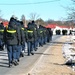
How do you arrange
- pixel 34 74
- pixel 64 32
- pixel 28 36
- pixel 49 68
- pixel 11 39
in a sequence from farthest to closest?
1. pixel 64 32
2. pixel 28 36
3. pixel 11 39
4. pixel 49 68
5. pixel 34 74

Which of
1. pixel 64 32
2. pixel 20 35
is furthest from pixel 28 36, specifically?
pixel 64 32

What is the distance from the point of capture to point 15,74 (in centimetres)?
1355

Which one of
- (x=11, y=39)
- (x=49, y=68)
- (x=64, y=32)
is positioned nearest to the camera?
(x=49, y=68)

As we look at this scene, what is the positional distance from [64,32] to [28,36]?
95.1 metres

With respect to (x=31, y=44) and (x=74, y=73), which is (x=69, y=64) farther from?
(x=31, y=44)

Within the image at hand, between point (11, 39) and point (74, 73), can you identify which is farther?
point (11, 39)

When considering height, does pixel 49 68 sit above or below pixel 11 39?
below

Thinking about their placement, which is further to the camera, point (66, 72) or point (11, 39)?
point (11, 39)

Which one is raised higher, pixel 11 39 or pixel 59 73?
pixel 11 39

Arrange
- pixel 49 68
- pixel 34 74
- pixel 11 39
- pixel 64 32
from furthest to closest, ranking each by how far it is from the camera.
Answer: pixel 64 32 < pixel 11 39 < pixel 49 68 < pixel 34 74

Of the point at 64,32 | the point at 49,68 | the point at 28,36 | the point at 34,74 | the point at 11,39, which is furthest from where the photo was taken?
the point at 64,32

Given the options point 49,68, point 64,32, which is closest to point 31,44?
point 49,68

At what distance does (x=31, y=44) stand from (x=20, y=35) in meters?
5.88

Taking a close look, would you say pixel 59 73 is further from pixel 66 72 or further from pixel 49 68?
pixel 49 68
